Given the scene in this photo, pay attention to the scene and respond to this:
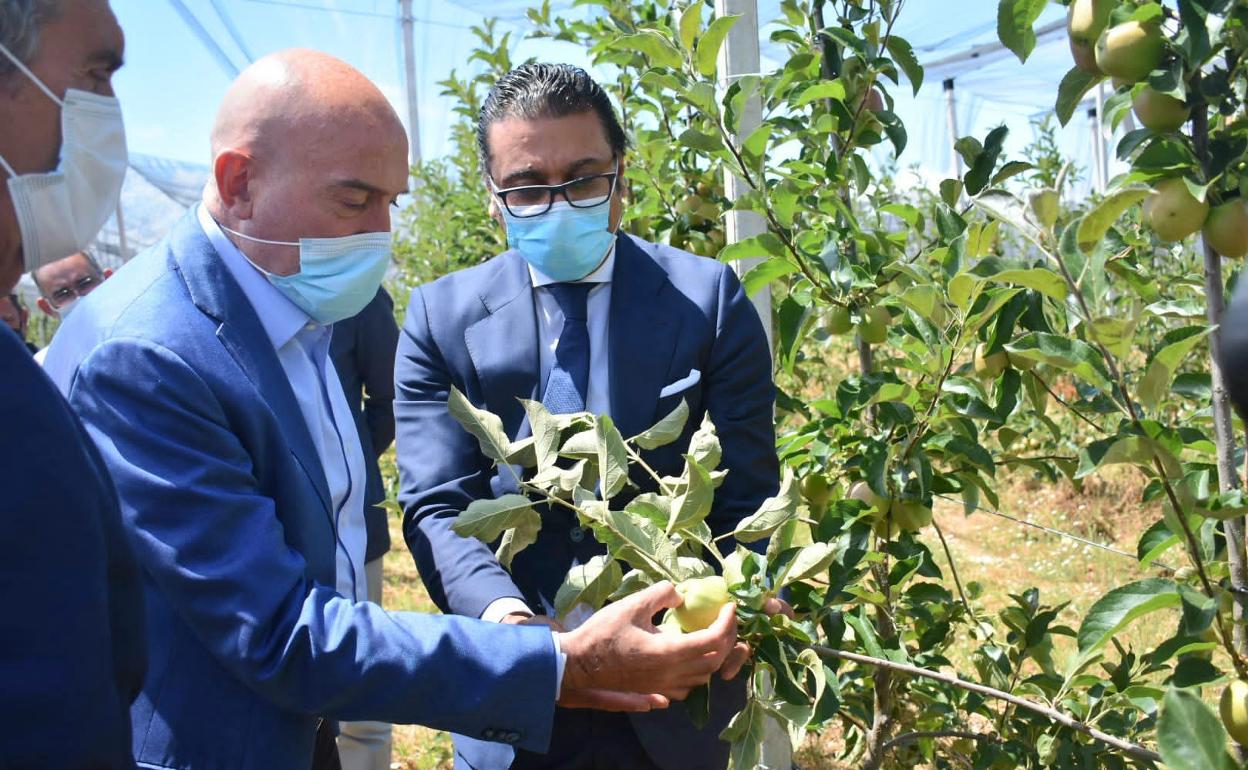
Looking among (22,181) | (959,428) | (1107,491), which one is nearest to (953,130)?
(1107,491)

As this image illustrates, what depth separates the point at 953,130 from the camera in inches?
495

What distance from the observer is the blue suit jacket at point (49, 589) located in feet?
2.36

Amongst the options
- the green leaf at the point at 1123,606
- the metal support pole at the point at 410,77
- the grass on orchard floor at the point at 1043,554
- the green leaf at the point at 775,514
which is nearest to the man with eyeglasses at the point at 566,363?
the green leaf at the point at 775,514

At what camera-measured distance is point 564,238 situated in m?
1.66

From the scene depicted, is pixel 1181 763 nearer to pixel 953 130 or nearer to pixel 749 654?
pixel 749 654

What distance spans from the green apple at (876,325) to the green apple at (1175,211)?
1.79 ft

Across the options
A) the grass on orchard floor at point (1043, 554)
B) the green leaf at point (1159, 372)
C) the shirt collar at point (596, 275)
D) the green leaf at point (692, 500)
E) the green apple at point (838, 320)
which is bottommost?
the grass on orchard floor at point (1043, 554)

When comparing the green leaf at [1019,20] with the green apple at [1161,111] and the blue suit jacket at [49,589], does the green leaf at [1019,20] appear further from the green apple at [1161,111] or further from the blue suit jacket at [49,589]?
the blue suit jacket at [49,589]

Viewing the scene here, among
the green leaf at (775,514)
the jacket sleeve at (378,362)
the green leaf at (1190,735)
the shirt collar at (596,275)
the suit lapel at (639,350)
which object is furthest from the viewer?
the jacket sleeve at (378,362)

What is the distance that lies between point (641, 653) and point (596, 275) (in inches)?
26.8

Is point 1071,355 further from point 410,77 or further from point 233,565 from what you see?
point 410,77

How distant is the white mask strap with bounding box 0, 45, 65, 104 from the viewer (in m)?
0.87

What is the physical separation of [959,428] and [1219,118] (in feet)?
1.71

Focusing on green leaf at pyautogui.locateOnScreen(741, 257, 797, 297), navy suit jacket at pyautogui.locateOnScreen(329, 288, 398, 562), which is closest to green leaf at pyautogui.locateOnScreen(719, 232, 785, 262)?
green leaf at pyautogui.locateOnScreen(741, 257, 797, 297)
